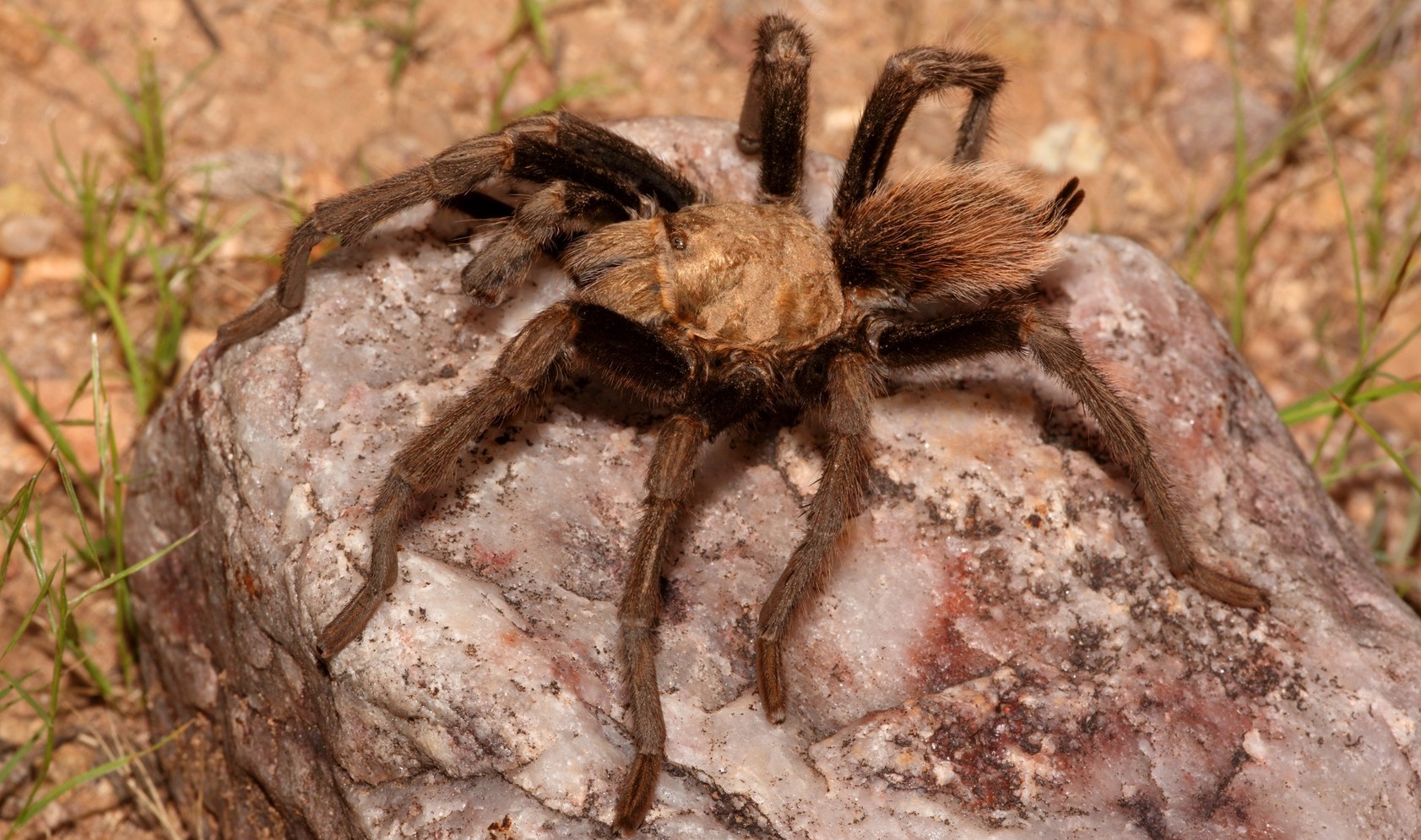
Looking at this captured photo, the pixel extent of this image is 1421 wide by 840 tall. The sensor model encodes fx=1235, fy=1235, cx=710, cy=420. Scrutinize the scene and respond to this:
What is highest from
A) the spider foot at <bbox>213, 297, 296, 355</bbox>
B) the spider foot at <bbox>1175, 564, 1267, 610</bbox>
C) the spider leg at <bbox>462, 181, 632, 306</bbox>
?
the spider leg at <bbox>462, 181, 632, 306</bbox>

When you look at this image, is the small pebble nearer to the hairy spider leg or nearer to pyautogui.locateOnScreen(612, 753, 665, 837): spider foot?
the hairy spider leg

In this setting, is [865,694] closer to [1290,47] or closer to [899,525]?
[899,525]

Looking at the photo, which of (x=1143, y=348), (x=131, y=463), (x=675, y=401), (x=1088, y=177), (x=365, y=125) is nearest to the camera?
(x=675, y=401)

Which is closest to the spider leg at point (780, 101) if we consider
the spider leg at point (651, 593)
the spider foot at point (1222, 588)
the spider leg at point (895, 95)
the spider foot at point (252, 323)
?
the spider leg at point (895, 95)

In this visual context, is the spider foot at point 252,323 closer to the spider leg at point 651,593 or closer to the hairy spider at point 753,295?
the hairy spider at point 753,295

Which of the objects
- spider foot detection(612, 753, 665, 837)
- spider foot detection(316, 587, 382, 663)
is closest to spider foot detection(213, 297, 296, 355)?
spider foot detection(316, 587, 382, 663)

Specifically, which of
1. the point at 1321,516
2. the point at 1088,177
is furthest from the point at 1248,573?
the point at 1088,177

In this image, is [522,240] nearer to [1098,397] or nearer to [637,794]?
[637,794]
